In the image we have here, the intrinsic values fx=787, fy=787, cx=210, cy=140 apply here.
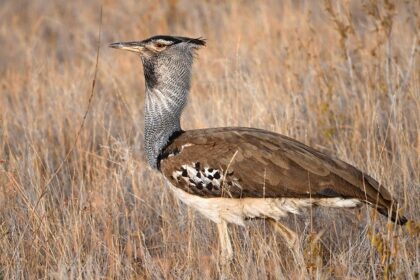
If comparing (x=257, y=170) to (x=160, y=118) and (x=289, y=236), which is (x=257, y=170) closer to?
(x=289, y=236)

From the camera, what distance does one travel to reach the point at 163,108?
3877 mm

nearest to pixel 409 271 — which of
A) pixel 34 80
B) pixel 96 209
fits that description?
pixel 96 209

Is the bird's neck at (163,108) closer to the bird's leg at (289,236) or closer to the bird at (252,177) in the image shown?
the bird at (252,177)

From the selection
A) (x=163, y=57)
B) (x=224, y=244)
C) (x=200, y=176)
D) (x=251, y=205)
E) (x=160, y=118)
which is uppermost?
(x=163, y=57)

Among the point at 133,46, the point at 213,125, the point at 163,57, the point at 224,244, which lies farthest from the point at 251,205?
the point at 213,125

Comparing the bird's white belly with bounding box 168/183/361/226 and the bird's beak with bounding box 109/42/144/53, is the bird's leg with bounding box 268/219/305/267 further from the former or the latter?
the bird's beak with bounding box 109/42/144/53

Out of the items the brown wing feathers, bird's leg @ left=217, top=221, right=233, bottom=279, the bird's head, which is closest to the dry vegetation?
bird's leg @ left=217, top=221, right=233, bottom=279

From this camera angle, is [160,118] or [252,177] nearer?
[252,177]

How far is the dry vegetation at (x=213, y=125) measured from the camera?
11.3 feet

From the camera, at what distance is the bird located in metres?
3.36

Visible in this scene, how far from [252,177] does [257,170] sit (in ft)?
0.13

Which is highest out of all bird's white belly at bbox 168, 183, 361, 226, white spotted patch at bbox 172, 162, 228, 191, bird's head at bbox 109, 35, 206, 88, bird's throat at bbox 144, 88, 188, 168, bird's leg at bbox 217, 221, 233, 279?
bird's head at bbox 109, 35, 206, 88

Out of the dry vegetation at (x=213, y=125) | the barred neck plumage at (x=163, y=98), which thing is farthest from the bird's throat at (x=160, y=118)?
the dry vegetation at (x=213, y=125)

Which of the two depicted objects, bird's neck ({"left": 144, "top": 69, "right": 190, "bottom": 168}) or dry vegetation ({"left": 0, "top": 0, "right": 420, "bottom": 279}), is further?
bird's neck ({"left": 144, "top": 69, "right": 190, "bottom": 168})
